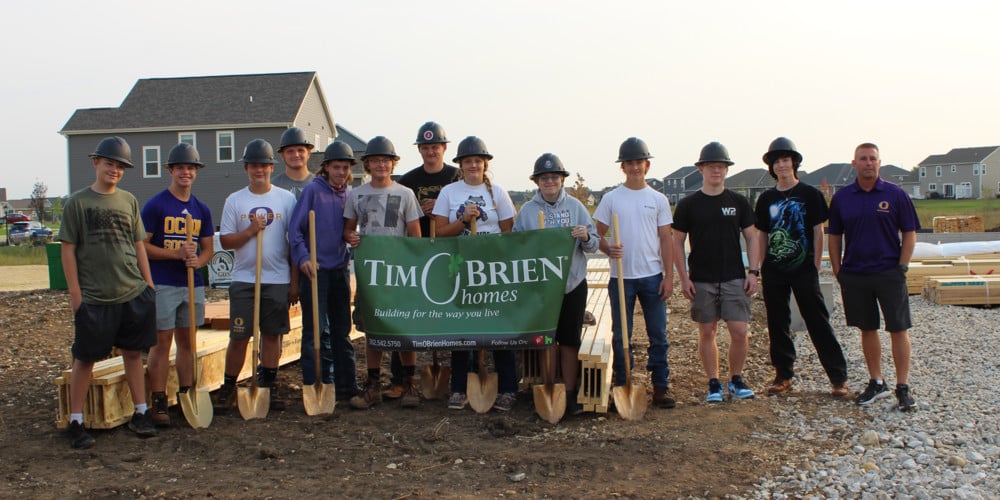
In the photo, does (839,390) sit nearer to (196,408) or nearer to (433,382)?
(433,382)

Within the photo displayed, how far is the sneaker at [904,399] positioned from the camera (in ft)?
19.8

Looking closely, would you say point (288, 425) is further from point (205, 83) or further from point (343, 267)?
point (205, 83)

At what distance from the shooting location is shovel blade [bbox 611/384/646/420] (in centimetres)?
598

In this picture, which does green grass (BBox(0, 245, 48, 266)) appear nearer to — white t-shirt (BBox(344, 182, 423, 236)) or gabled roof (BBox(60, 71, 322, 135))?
gabled roof (BBox(60, 71, 322, 135))

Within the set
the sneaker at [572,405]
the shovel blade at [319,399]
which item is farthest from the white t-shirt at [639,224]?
the shovel blade at [319,399]

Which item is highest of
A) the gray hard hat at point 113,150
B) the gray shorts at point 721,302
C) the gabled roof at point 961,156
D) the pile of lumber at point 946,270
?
the gabled roof at point 961,156

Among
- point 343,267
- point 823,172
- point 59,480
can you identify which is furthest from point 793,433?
point 823,172

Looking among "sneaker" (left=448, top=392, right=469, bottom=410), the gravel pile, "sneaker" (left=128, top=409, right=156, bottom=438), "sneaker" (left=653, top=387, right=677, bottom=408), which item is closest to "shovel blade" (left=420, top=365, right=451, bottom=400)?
"sneaker" (left=448, top=392, right=469, bottom=410)

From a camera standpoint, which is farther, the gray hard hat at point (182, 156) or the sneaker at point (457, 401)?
Answer: the sneaker at point (457, 401)

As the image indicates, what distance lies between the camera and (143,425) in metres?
5.81

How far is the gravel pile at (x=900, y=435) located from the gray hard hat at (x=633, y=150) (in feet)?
7.41

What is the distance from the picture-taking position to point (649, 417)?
6.04 metres

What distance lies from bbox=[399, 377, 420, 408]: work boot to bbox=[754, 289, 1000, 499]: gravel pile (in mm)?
2871

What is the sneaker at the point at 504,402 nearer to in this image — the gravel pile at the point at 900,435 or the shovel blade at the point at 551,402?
the shovel blade at the point at 551,402
